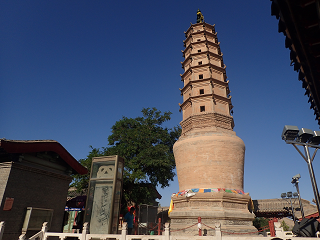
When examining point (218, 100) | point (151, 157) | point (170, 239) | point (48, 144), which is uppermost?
point (218, 100)

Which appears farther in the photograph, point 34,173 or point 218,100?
point 218,100

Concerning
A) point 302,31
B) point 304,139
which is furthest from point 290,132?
point 302,31

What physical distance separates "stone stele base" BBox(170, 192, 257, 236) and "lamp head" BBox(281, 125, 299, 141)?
14.0 feet

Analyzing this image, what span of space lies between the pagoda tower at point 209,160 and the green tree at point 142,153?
506cm

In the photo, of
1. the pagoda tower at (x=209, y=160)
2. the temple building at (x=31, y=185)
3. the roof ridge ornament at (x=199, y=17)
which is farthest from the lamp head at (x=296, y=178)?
the temple building at (x=31, y=185)

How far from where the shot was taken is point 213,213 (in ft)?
38.4

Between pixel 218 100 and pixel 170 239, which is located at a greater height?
pixel 218 100

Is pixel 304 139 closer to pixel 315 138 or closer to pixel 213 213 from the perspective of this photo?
pixel 315 138

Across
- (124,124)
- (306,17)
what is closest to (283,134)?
(306,17)

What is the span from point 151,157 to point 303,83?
1490 cm

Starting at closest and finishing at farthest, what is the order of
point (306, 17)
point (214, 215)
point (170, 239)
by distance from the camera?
point (306, 17), point (170, 239), point (214, 215)

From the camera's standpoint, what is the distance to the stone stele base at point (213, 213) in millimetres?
11547

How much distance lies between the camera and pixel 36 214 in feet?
29.5

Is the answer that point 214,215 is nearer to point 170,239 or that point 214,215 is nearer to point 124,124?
point 170,239
